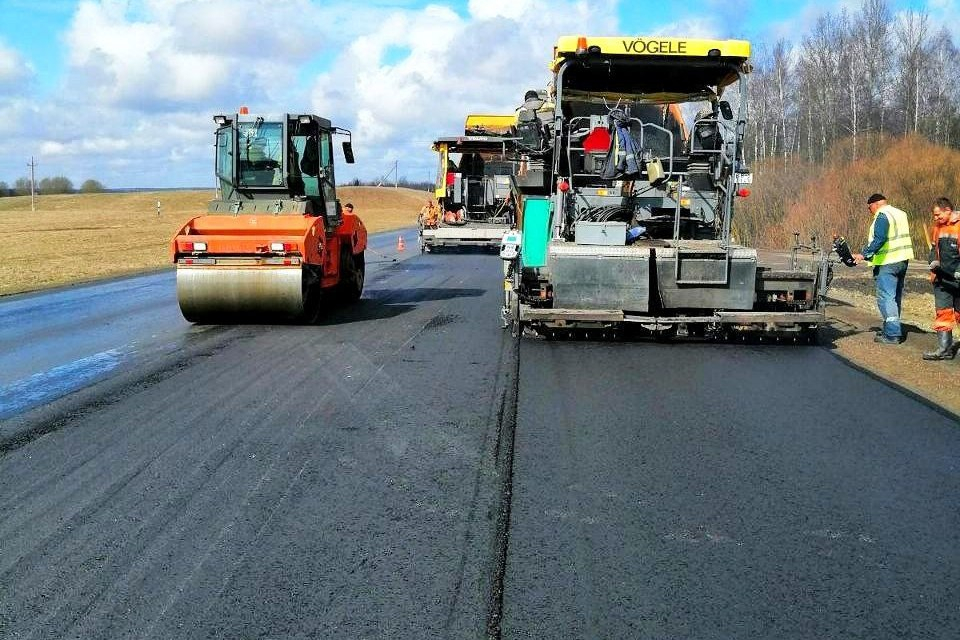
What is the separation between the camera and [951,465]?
17.7 ft

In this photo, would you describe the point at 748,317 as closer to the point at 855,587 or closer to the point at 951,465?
the point at 951,465

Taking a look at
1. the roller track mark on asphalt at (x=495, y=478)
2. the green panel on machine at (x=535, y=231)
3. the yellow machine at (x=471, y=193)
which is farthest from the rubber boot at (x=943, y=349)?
the yellow machine at (x=471, y=193)

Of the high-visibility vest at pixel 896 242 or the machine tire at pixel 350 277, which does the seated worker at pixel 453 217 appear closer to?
the machine tire at pixel 350 277

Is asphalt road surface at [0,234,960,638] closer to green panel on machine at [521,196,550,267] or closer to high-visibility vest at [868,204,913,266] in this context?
green panel on machine at [521,196,550,267]

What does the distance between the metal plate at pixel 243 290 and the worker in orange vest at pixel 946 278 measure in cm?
669

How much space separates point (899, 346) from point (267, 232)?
23.4 feet

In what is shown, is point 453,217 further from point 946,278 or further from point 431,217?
point 946,278

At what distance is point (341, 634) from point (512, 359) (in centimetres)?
545

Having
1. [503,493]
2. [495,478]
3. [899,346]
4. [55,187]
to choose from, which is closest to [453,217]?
[899,346]

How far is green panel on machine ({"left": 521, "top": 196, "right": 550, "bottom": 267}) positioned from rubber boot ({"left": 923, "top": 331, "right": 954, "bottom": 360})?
393 cm

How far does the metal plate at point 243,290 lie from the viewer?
34.1 feet

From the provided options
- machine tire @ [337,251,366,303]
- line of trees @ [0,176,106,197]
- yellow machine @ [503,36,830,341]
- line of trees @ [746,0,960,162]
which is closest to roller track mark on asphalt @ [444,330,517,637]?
yellow machine @ [503,36,830,341]

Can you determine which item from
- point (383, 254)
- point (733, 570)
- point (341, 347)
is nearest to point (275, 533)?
point (733, 570)

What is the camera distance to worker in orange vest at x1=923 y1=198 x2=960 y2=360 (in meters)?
8.83
